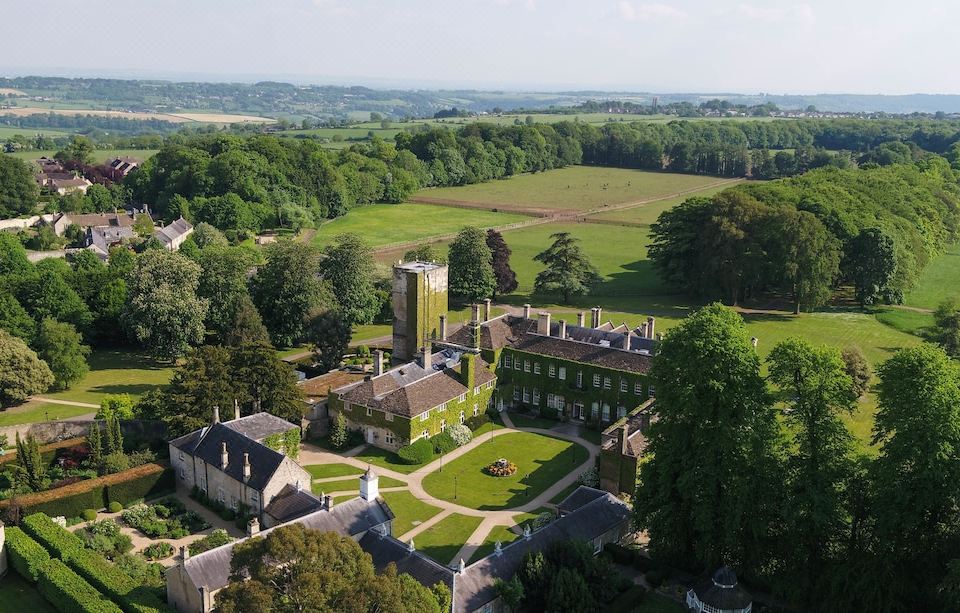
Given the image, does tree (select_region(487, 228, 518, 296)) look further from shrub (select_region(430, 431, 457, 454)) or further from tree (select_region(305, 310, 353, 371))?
shrub (select_region(430, 431, 457, 454))

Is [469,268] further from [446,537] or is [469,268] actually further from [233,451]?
[446,537]

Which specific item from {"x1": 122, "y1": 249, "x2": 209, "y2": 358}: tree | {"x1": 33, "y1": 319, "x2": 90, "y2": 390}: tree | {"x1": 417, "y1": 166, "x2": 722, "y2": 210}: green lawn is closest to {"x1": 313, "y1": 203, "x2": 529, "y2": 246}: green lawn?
{"x1": 417, "y1": 166, "x2": 722, "y2": 210}: green lawn

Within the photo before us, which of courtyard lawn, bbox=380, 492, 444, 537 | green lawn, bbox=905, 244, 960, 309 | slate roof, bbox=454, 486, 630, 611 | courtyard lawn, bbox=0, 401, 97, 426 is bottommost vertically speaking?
courtyard lawn, bbox=380, 492, 444, 537

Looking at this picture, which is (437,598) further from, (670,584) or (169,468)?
(169,468)

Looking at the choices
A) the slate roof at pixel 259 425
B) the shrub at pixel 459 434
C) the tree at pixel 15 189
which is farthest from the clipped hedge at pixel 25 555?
the tree at pixel 15 189

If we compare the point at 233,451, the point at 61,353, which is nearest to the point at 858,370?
the point at 233,451

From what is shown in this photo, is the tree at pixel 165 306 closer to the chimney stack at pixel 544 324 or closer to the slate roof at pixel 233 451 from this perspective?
the slate roof at pixel 233 451

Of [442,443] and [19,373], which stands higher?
[19,373]
